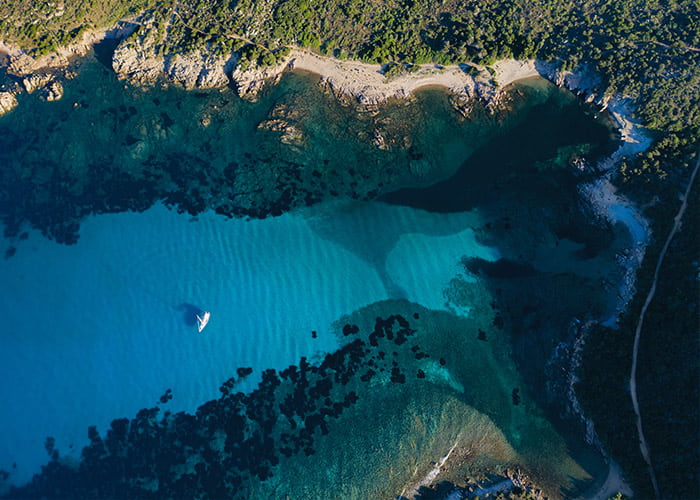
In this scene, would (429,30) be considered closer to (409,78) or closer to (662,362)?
(409,78)

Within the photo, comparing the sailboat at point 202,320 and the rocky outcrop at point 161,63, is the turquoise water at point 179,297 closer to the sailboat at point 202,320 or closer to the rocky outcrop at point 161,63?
the sailboat at point 202,320

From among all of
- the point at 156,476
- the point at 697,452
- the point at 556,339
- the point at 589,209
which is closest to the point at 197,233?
the point at 156,476

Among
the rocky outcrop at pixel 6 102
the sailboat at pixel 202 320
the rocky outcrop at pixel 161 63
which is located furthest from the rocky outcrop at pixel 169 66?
the sailboat at pixel 202 320

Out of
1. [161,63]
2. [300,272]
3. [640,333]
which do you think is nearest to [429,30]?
[161,63]

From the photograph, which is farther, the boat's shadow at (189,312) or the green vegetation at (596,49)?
the boat's shadow at (189,312)

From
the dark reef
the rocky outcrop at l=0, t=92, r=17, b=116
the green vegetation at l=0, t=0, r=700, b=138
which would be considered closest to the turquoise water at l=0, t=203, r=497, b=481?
the dark reef
